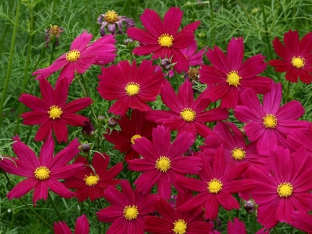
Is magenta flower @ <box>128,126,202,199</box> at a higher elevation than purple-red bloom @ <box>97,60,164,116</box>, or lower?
lower

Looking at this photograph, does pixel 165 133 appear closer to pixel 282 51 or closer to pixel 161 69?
pixel 161 69

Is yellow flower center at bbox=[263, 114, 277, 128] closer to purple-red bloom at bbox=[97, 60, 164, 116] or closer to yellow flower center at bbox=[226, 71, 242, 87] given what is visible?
yellow flower center at bbox=[226, 71, 242, 87]

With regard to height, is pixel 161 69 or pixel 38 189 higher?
pixel 161 69

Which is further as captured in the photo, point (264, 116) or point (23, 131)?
point (23, 131)

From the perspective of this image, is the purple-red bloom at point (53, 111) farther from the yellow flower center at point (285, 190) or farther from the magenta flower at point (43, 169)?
the yellow flower center at point (285, 190)


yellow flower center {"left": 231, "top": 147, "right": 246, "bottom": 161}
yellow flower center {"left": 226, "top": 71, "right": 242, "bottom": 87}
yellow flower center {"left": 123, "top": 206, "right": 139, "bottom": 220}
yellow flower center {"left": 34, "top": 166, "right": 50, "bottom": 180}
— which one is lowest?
yellow flower center {"left": 123, "top": 206, "right": 139, "bottom": 220}

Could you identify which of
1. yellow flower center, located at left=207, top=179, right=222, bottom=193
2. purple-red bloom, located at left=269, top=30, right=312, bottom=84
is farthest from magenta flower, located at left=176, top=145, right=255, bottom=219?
purple-red bloom, located at left=269, top=30, right=312, bottom=84

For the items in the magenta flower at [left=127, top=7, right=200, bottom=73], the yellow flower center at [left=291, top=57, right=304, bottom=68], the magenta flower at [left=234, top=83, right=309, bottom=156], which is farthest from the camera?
the yellow flower center at [left=291, top=57, right=304, bottom=68]

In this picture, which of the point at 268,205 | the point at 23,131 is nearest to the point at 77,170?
the point at 268,205
